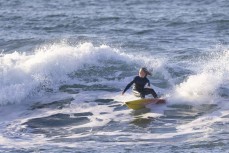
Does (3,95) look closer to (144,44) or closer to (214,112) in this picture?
(214,112)

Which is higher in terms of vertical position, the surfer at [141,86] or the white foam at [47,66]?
the white foam at [47,66]

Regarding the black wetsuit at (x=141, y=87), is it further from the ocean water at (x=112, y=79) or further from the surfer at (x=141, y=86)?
the ocean water at (x=112, y=79)

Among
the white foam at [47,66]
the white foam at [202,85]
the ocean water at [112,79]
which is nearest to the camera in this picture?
the ocean water at [112,79]

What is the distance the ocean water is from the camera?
1616 cm

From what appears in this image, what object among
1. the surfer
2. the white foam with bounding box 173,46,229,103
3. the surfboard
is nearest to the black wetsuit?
the surfer

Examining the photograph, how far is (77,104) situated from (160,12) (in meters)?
19.4

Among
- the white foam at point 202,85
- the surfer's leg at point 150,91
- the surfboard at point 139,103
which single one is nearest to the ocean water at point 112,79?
the white foam at point 202,85

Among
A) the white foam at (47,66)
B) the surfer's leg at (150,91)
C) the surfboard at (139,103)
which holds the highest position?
the white foam at (47,66)

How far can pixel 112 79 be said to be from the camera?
76.8 feet

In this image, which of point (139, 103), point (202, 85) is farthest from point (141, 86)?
point (202, 85)

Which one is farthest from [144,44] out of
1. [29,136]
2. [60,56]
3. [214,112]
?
[29,136]

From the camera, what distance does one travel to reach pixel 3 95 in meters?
20.9

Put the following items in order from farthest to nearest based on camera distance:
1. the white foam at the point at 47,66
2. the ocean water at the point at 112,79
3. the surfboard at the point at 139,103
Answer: the white foam at the point at 47,66, the surfboard at the point at 139,103, the ocean water at the point at 112,79

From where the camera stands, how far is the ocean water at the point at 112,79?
16.2 m
